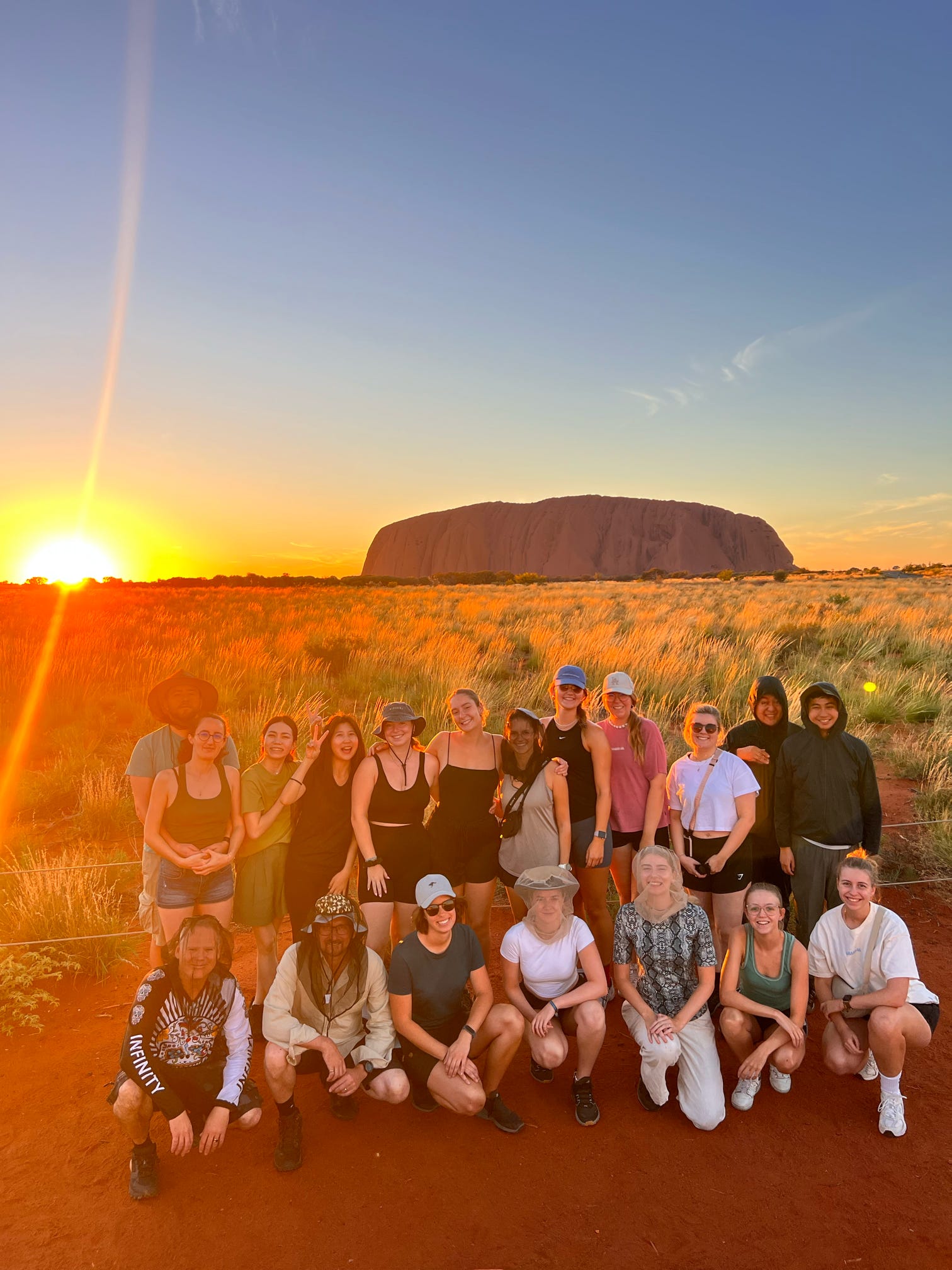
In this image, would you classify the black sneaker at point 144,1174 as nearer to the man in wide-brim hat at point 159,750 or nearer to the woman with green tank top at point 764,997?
the man in wide-brim hat at point 159,750

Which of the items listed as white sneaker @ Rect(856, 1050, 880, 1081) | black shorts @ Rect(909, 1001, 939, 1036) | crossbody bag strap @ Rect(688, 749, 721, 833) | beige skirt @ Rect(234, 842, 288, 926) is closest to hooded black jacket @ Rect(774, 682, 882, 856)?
crossbody bag strap @ Rect(688, 749, 721, 833)

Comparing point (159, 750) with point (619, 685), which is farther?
point (619, 685)

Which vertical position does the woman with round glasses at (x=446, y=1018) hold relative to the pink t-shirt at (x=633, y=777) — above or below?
below

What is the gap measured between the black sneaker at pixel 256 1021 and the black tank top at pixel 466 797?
65.0 inches

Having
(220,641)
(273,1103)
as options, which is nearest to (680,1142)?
(273,1103)

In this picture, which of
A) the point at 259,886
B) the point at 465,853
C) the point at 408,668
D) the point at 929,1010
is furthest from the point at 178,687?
the point at 408,668

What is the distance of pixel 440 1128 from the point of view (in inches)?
151

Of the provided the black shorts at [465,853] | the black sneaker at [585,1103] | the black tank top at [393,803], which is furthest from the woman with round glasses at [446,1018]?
the black tank top at [393,803]

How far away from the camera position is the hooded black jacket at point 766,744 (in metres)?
4.90

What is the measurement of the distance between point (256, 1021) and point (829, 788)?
3.93 meters

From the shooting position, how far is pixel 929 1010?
3.93m

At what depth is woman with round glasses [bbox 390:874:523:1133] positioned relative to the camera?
3781 mm

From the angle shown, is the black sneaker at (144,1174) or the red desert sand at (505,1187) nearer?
the red desert sand at (505,1187)

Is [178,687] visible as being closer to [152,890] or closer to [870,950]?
[152,890]
